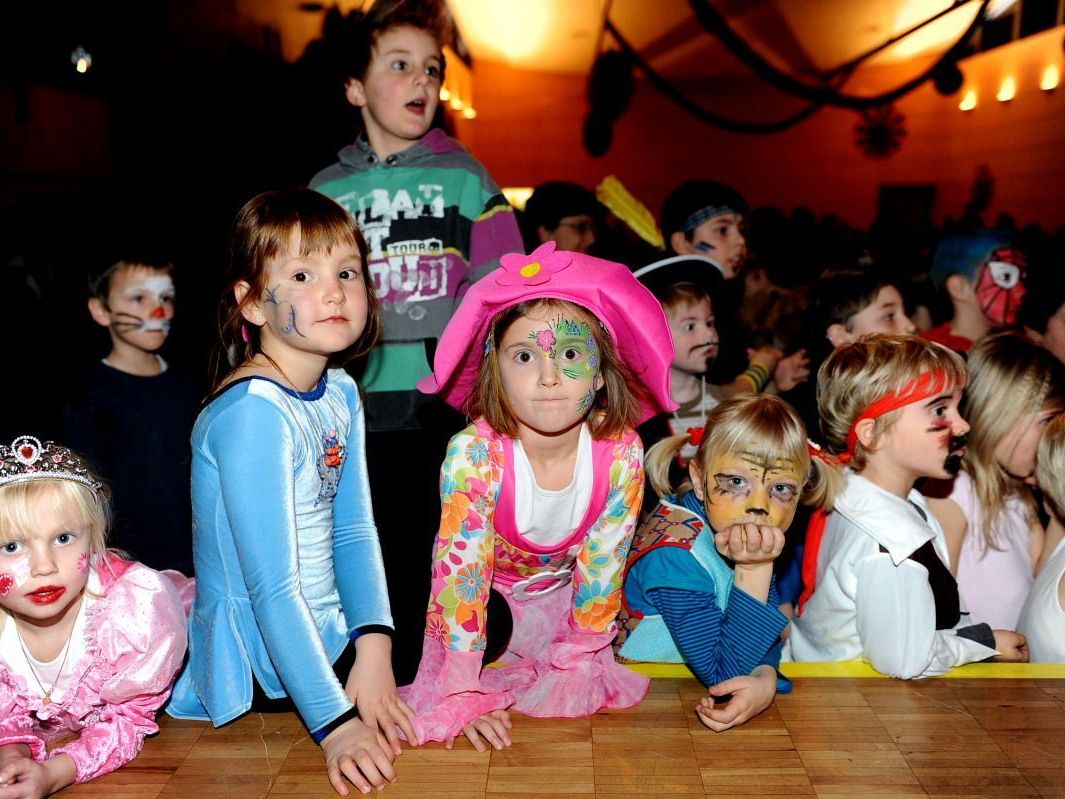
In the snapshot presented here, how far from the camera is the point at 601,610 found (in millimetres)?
1828

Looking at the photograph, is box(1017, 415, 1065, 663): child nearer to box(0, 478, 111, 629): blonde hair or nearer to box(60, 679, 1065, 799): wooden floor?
box(60, 679, 1065, 799): wooden floor

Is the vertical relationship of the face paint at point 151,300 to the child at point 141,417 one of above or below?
above

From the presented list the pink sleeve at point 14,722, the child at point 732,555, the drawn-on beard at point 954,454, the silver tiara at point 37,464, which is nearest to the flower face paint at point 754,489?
the child at point 732,555

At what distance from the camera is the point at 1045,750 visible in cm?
164

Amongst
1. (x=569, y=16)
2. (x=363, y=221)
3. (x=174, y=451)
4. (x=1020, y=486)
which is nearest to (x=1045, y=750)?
(x=1020, y=486)

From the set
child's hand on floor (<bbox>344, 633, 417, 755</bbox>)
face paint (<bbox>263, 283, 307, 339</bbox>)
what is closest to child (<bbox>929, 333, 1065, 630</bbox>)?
child's hand on floor (<bbox>344, 633, 417, 755</bbox>)

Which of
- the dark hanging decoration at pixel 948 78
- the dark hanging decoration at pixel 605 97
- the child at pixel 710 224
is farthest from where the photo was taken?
the dark hanging decoration at pixel 605 97

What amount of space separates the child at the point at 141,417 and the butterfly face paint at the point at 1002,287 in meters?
2.46

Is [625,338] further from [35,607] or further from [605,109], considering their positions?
[605,109]

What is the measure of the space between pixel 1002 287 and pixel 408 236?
77.9 inches

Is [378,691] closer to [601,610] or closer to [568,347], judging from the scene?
[601,610]

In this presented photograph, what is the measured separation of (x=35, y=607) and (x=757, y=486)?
4.19 ft

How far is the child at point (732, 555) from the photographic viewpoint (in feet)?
5.87

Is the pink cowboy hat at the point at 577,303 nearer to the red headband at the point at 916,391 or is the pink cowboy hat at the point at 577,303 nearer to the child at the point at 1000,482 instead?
the red headband at the point at 916,391
